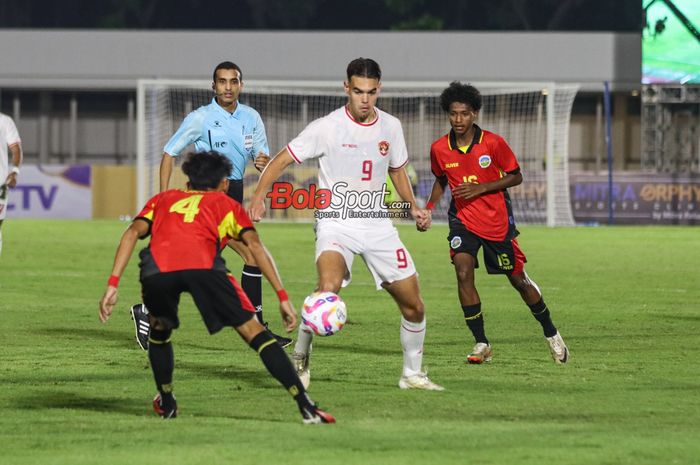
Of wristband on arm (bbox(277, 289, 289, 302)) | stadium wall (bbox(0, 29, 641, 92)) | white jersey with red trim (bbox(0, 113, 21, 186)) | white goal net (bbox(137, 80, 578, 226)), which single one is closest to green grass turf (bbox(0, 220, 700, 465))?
wristband on arm (bbox(277, 289, 289, 302))

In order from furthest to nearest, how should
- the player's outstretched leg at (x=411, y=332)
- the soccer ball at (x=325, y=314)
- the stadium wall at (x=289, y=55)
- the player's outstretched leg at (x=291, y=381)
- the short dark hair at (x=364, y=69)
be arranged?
the stadium wall at (x=289, y=55), the player's outstretched leg at (x=411, y=332), the short dark hair at (x=364, y=69), the soccer ball at (x=325, y=314), the player's outstretched leg at (x=291, y=381)

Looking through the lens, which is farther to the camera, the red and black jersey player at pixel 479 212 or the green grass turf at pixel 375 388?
the red and black jersey player at pixel 479 212

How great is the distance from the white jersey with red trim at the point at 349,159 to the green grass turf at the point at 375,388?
1.18m

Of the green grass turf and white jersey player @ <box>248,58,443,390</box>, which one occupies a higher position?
white jersey player @ <box>248,58,443,390</box>

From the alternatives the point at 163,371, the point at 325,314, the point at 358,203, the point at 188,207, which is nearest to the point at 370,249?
the point at 358,203

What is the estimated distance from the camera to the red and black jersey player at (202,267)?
7.94 m

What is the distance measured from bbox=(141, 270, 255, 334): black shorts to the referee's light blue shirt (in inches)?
173

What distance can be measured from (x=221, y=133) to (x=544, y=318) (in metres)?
3.21

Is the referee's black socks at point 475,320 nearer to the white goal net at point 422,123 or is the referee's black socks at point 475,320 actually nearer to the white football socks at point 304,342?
the white football socks at point 304,342

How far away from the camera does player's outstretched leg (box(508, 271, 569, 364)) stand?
11211mm

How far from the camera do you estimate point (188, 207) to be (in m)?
8.10

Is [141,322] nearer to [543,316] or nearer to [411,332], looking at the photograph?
[411,332]

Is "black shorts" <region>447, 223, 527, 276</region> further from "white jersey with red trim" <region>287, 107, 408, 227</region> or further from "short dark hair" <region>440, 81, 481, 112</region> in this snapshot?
→ "white jersey with red trim" <region>287, 107, 408, 227</region>

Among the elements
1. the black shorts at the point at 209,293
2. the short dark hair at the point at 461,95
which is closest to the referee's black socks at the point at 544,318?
the short dark hair at the point at 461,95
